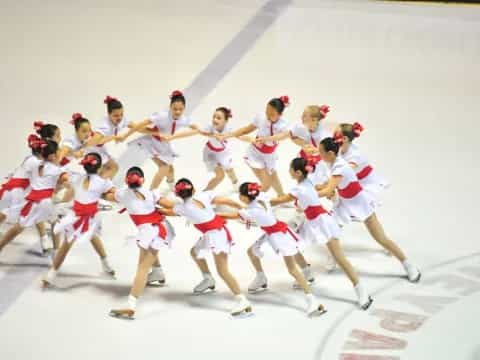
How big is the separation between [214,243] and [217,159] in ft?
6.47

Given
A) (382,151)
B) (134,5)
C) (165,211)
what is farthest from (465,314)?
(134,5)

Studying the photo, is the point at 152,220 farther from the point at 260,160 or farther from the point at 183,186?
the point at 260,160

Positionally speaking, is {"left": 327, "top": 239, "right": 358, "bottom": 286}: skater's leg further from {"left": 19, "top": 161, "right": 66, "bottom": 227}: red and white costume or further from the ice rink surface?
{"left": 19, "top": 161, "right": 66, "bottom": 227}: red and white costume

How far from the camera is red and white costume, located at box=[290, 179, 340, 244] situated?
7496mm

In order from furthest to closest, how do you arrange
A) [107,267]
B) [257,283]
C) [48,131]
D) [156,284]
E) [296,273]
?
[48,131] → [107,267] → [156,284] → [257,283] → [296,273]

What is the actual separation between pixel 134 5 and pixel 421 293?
792 centimetres

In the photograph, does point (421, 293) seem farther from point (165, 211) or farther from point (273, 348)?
point (165, 211)

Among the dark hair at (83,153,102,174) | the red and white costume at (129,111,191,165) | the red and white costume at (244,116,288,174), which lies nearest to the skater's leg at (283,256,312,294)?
the dark hair at (83,153,102,174)

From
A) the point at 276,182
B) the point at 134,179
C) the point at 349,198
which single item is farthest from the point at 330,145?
the point at 276,182

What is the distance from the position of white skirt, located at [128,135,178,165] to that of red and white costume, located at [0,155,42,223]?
1.33 metres

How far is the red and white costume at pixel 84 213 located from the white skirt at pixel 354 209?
179 cm

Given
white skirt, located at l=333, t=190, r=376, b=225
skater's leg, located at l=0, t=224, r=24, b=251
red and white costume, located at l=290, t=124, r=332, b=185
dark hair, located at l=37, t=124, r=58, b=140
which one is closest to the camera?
white skirt, located at l=333, t=190, r=376, b=225

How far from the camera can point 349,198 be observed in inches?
311

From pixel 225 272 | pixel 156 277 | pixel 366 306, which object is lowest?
pixel 156 277
